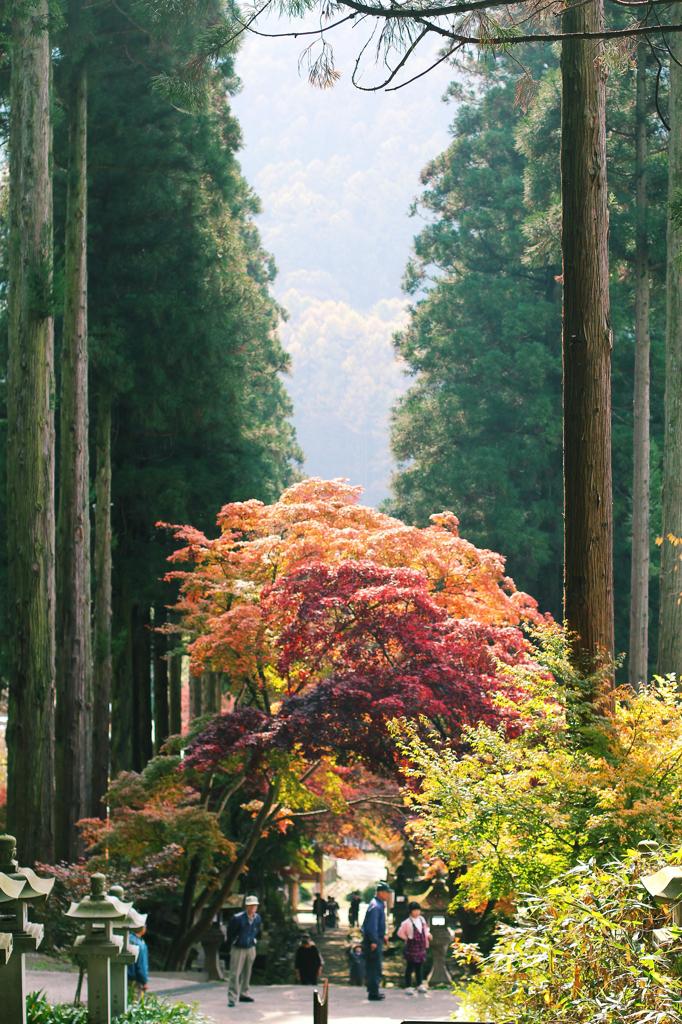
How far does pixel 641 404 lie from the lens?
752 inches

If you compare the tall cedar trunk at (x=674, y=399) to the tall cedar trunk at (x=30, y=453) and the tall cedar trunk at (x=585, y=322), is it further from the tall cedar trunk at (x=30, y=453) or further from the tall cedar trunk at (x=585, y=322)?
the tall cedar trunk at (x=30, y=453)

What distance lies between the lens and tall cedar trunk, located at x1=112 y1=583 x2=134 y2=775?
74.4 feet

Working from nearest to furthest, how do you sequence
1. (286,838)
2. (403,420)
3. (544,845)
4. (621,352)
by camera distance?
1. (544,845)
2. (286,838)
3. (621,352)
4. (403,420)

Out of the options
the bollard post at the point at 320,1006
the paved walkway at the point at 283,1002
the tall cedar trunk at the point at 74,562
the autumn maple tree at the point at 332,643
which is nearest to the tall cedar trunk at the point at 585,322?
the autumn maple tree at the point at 332,643

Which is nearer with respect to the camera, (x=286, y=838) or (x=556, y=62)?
(x=286, y=838)

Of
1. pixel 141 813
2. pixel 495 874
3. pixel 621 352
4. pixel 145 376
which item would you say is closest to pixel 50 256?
pixel 141 813

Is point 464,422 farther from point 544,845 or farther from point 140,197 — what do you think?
point 544,845

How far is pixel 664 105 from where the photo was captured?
19.0 meters

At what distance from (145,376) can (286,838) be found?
8.41m

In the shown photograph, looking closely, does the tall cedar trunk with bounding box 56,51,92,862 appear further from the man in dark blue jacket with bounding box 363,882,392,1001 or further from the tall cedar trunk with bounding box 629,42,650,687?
the tall cedar trunk with bounding box 629,42,650,687

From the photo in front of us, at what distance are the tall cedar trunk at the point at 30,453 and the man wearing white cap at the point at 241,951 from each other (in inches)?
82.5

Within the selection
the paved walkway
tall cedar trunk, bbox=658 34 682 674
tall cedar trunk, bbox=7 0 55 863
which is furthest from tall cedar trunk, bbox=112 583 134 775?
tall cedar trunk, bbox=658 34 682 674

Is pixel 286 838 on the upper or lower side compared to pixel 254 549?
lower

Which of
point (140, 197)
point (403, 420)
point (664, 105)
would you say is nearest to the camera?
point (664, 105)
